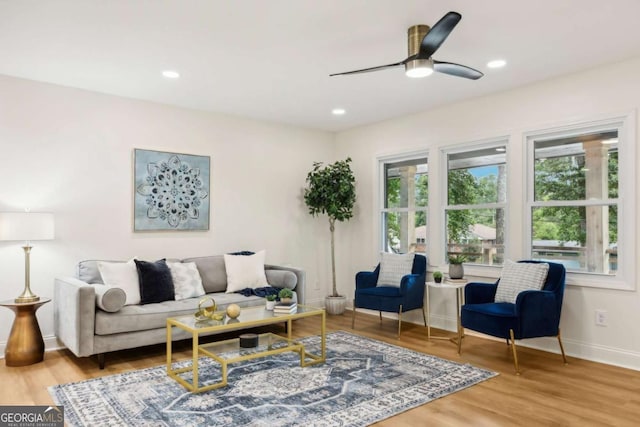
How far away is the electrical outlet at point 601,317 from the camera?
12.8 feet

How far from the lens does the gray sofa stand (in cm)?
362

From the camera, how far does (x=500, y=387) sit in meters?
3.30

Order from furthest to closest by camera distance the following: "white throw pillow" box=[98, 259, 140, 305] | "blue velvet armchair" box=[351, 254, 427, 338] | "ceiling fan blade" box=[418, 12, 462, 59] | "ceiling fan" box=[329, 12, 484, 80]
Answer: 1. "blue velvet armchair" box=[351, 254, 427, 338]
2. "white throw pillow" box=[98, 259, 140, 305]
3. "ceiling fan" box=[329, 12, 484, 80]
4. "ceiling fan blade" box=[418, 12, 462, 59]

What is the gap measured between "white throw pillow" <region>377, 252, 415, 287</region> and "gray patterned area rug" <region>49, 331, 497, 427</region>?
1339 millimetres

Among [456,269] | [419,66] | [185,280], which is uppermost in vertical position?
[419,66]

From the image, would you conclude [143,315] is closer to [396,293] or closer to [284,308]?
[284,308]

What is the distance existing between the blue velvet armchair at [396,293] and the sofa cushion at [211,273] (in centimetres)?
155

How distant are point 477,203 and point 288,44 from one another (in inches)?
111

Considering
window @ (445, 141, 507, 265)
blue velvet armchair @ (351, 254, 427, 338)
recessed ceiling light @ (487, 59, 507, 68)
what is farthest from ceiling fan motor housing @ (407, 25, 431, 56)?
blue velvet armchair @ (351, 254, 427, 338)

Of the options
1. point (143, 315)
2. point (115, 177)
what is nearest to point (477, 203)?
point (143, 315)

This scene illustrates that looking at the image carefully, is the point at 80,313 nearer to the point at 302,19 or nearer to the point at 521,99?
the point at 302,19

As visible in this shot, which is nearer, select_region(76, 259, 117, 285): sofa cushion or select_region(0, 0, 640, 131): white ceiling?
select_region(0, 0, 640, 131): white ceiling

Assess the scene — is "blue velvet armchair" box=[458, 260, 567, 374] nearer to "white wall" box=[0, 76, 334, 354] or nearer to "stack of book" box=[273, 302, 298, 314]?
"stack of book" box=[273, 302, 298, 314]


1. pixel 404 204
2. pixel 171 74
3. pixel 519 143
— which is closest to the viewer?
pixel 171 74
